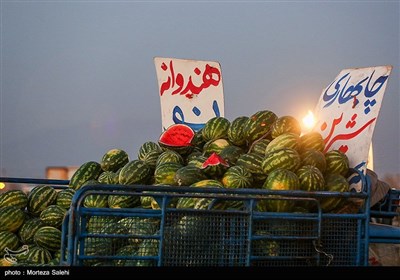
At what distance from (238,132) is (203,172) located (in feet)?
2.42

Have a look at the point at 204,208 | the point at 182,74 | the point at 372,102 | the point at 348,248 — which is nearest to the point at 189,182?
the point at 204,208

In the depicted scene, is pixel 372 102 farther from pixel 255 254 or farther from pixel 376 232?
pixel 255 254

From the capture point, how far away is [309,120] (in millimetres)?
6500

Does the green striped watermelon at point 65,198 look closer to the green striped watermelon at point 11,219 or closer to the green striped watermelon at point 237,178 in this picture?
the green striped watermelon at point 11,219

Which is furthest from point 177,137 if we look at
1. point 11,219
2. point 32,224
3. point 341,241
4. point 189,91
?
point 341,241

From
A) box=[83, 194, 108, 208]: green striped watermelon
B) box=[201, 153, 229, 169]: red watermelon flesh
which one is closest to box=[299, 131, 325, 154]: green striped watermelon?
box=[201, 153, 229, 169]: red watermelon flesh

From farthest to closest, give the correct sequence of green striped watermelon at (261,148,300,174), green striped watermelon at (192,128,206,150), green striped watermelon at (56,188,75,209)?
1. green striped watermelon at (192,128,206,150)
2. green striped watermelon at (56,188,75,209)
3. green striped watermelon at (261,148,300,174)

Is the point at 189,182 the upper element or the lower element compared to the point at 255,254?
upper

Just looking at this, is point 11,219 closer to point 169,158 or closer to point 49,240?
point 49,240

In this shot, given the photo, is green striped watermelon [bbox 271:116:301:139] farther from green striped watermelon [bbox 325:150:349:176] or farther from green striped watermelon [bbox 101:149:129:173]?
green striped watermelon [bbox 101:149:129:173]

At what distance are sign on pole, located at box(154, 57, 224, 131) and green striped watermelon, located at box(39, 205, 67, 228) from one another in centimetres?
239

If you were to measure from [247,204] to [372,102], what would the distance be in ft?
5.63

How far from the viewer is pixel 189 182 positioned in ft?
17.3

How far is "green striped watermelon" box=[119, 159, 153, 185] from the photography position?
5.55 metres
